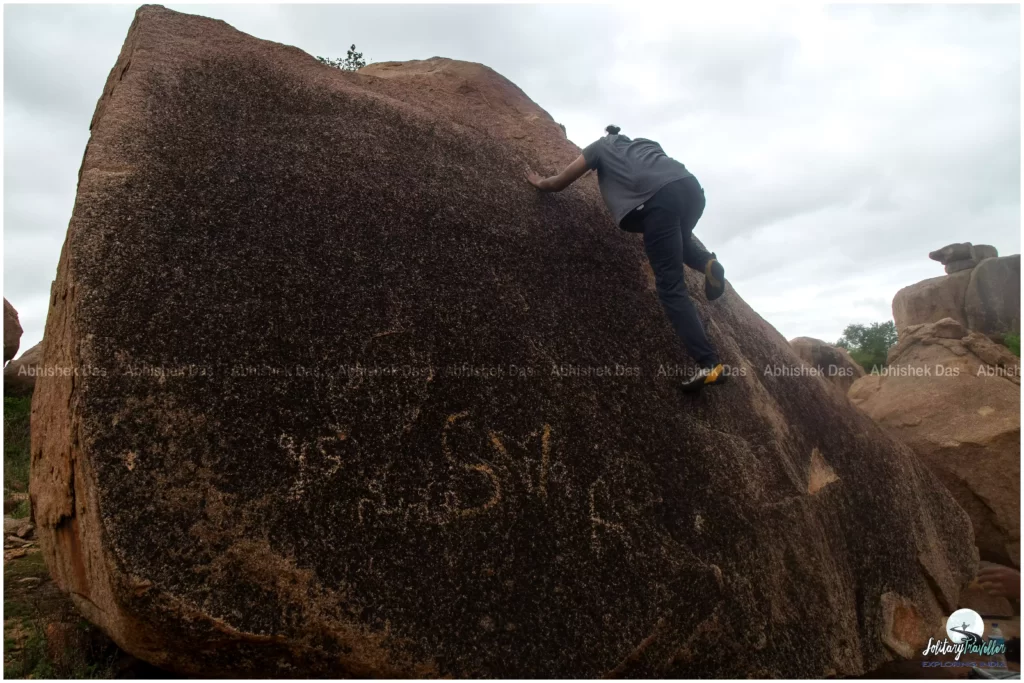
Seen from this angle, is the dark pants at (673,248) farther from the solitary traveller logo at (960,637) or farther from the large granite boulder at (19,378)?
the large granite boulder at (19,378)

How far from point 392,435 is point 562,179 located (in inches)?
90.2

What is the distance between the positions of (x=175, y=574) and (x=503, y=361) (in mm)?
1738

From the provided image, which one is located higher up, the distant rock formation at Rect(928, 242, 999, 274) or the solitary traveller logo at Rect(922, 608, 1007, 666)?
the distant rock formation at Rect(928, 242, 999, 274)

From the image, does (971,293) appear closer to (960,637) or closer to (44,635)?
(960,637)

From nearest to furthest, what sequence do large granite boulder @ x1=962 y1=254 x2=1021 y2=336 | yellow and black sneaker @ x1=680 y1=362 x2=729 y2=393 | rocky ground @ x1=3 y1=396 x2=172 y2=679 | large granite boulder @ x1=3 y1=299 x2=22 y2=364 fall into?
rocky ground @ x1=3 y1=396 x2=172 y2=679 → yellow and black sneaker @ x1=680 y1=362 x2=729 y2=393 → large granite boulder @ x1=3 y1=299 x2=22 y2=364 → large granite boulder @ x1=962 y1=254 x2=1021 y2=336

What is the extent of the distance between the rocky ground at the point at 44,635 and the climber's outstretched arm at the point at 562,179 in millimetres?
3486

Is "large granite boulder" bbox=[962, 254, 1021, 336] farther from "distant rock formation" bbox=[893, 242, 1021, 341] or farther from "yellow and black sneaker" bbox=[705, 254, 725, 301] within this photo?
"yellow and black sneaker" bbox=[705, 254, 725, 301]

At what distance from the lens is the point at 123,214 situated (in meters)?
3.06

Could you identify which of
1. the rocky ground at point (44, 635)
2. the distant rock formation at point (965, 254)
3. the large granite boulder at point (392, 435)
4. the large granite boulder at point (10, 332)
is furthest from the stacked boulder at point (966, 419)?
the large granite boulder at point (10, 332)

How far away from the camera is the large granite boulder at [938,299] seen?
17281mm

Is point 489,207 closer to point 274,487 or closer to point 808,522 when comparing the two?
point 274,487

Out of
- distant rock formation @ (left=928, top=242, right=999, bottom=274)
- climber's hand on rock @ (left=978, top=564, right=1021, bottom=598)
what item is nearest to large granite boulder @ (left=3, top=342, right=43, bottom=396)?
climber's hand on rock @ (left=978, top=564, right=1021, bottom=598)

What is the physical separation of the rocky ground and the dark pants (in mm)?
3248

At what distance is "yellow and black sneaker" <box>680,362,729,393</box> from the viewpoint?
3.85m
